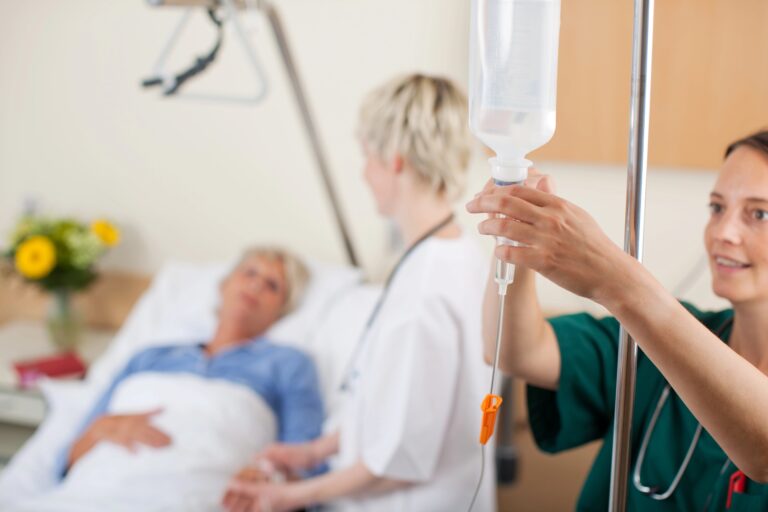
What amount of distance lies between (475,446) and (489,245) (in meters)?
0.58

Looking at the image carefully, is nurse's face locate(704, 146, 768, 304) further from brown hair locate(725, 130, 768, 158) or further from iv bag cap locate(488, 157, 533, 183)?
iv bag cap locate(488, 157, 533, 183)

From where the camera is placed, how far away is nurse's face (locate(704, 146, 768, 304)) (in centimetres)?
95

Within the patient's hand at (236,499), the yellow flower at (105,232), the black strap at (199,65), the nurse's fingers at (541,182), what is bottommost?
the patient's hand at (236,499)

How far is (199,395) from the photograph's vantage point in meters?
1.82

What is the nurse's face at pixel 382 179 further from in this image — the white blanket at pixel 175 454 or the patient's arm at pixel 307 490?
the white blanket at pixel 175 454

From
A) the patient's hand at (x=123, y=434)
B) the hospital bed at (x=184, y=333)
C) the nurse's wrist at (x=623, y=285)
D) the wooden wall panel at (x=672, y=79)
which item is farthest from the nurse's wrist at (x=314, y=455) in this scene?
the nurse's wrist at (x=623, y=285)

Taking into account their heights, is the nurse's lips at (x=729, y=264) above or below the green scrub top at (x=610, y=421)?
above

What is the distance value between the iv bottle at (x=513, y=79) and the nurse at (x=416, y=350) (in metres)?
0.67

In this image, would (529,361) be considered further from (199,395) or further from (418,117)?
(199,395)

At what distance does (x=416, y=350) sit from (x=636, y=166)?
0.69m

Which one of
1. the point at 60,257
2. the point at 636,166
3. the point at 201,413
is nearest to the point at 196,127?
the point at 60,257

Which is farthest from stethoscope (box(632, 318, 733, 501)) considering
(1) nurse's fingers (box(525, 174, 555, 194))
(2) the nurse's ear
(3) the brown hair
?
(2) the nurse's ear

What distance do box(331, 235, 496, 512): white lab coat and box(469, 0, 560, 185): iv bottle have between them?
67cm

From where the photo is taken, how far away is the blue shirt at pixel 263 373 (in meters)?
1.84
